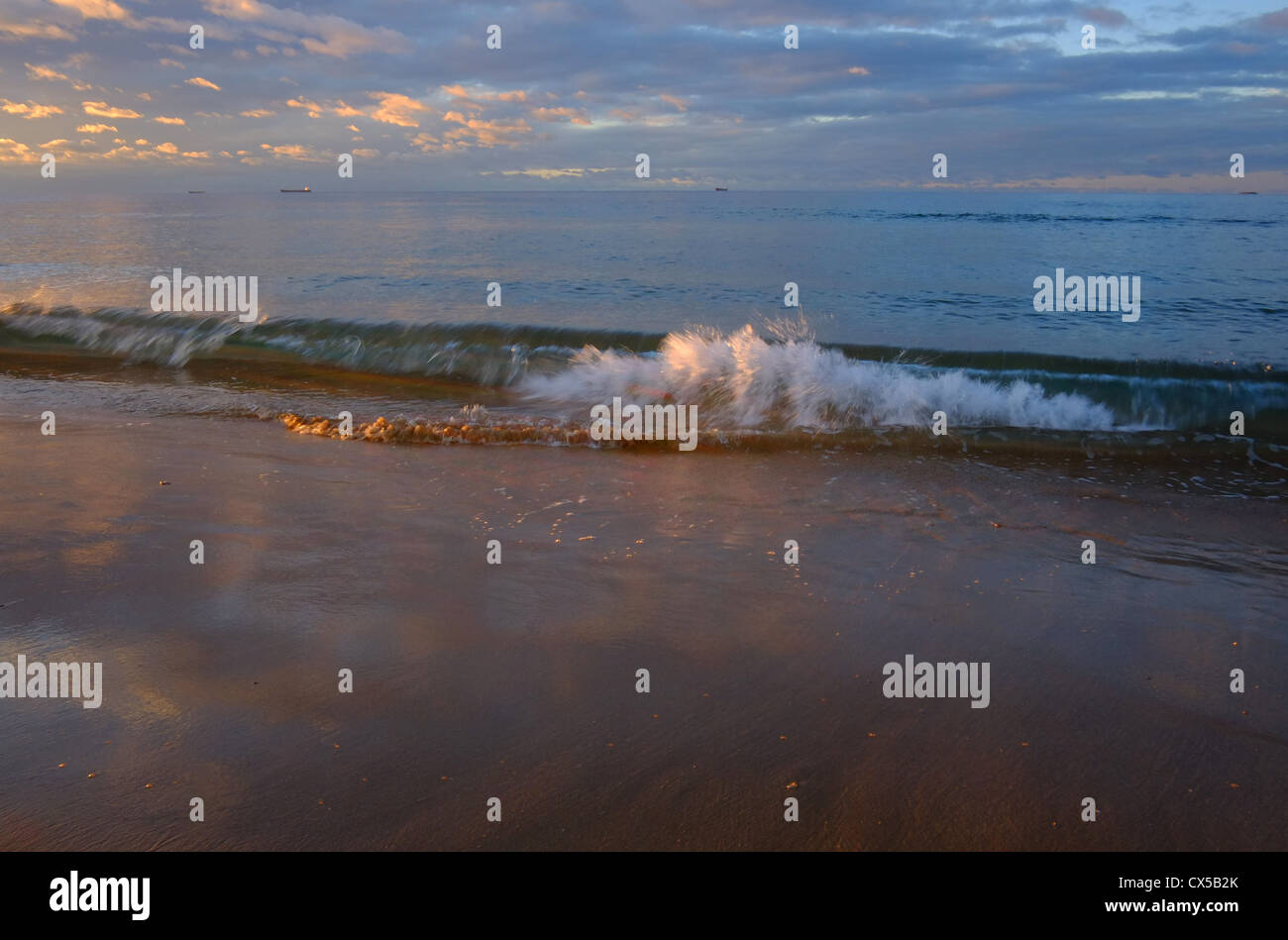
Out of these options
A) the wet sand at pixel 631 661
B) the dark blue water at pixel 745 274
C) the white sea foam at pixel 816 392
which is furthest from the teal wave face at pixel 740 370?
the wet sand at pixel 631 661

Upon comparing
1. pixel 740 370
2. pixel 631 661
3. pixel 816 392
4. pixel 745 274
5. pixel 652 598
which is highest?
pixel 745 274

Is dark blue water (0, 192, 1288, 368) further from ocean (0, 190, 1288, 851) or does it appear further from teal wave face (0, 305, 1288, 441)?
ocean (0, 190, 1288, 851)

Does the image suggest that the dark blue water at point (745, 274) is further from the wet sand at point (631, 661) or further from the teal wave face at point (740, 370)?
the wet sand at point (631, 661)

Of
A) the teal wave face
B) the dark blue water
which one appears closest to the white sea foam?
the teal wave face

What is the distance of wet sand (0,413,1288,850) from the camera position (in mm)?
2760

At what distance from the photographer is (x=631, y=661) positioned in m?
3.78

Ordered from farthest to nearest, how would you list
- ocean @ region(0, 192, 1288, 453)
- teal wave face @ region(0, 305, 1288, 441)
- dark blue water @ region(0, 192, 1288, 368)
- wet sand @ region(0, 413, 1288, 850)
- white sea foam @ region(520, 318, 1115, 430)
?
dark blue water @ region(0, 192, 1288, 368), ocean @ region(0, 192, 1288, 453), teal wave face @ region(0, 305, 1288, 441), white sea foam @ region(520, 318, 1115, 430), wet sand @ region(0, 413, 1288, 850)

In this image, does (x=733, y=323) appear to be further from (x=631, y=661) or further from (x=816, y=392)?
→ (x=631, y=661)

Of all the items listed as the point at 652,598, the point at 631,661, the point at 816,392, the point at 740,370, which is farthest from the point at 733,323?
the point at 631,661

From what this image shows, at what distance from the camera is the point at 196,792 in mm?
2809
